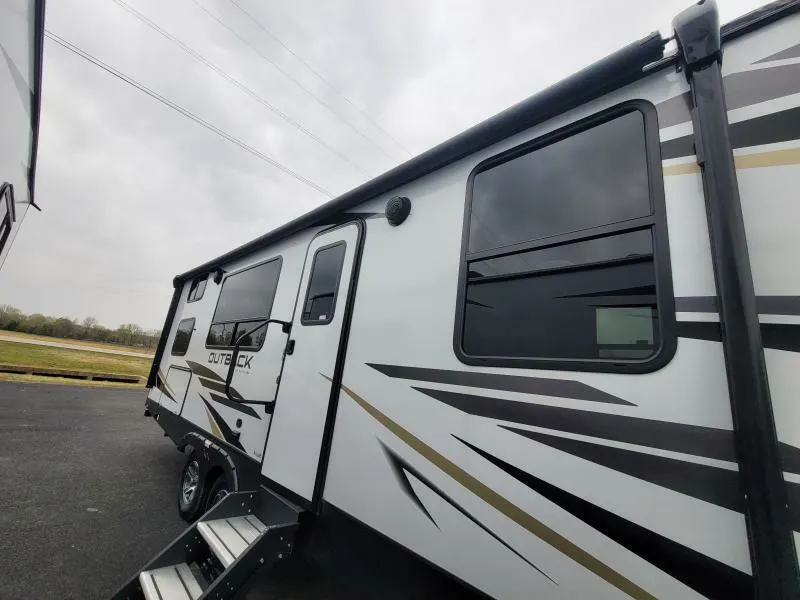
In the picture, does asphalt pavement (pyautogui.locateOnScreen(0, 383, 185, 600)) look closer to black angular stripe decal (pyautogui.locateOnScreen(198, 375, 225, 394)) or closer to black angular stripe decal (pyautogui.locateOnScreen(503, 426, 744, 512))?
black angular stripe decal (pyautogui.locateOnScreen(198, 375, 225, 394))

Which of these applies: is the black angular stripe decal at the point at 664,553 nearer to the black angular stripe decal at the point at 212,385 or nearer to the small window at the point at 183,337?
the black angular stripe decal at the point at 212,385

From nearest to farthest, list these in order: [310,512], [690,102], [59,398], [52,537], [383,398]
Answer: [690,102]
[383,398]
[310,512]
[52,537]
[59,398]

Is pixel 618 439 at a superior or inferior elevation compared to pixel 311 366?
inferior

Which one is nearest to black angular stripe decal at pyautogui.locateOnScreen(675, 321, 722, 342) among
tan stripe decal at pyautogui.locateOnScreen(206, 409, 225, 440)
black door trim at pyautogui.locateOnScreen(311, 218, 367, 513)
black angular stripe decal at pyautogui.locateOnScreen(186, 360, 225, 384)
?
black door trim at pyautogui.locateOnScreen(311, 218, 367, 513)

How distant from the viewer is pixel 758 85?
1.21 m

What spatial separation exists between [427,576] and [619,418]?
112 centimetres

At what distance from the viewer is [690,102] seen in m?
1.33

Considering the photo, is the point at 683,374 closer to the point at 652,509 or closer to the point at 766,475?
the point at 766,475

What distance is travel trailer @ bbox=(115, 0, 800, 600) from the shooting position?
104 centimetres

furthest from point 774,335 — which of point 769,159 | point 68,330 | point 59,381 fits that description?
point 68,330

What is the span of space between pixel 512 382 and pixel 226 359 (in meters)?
3.50

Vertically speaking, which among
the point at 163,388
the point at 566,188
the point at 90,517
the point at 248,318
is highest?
the point at 566,188

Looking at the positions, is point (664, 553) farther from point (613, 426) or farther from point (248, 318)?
point (248, 318)

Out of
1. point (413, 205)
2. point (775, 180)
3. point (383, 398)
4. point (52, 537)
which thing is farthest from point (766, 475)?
point (52, 537)
